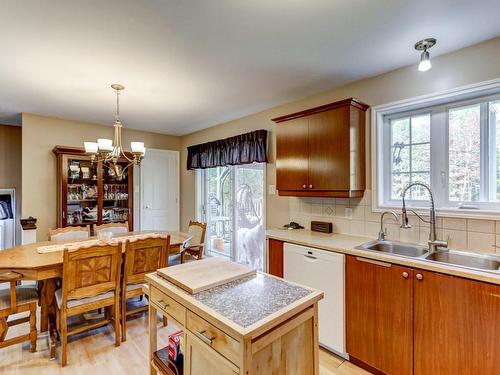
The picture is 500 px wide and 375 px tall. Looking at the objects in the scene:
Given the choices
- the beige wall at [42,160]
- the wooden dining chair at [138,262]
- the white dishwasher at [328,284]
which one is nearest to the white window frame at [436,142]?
the white dishwasher at [328,284]

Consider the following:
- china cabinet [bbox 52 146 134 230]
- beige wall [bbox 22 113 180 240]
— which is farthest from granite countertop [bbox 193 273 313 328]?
beige wall [bbox 22 113 180 240]

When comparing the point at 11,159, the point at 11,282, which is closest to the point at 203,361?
the point at 11,282

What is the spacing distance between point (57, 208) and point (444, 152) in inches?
191

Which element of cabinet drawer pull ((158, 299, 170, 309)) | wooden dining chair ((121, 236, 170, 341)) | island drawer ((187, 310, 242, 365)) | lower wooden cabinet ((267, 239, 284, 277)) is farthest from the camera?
lower wooden cabinet ((267, 239, 284, 277))

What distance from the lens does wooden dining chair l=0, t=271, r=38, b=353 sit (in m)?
1.96

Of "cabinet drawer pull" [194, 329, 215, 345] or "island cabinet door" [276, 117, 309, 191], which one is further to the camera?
"island cabinet door" [276, 117, 309, 191]

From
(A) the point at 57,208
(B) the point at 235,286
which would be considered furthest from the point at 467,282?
(A) the point at 57,208

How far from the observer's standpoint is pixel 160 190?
4914mm

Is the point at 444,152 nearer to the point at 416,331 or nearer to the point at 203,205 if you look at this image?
the point at 416,331

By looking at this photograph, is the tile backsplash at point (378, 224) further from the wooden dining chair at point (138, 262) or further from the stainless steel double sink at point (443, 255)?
the wooden dining chair at point (138, 262)

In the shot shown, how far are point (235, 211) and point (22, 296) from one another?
2.56 meters

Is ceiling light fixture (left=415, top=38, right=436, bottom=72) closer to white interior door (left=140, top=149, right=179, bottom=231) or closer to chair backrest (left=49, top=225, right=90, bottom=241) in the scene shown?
chair backrest (left=49, top=225, right=90, bottom=241)

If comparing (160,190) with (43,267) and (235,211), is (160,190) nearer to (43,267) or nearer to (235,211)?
(235,211)

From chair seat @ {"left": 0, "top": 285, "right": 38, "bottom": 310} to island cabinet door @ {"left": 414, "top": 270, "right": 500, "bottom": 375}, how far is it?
9.45 ft
